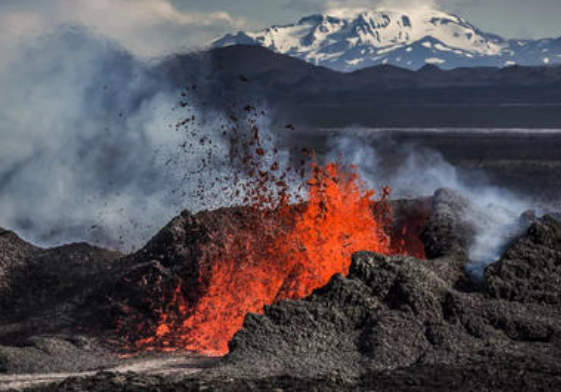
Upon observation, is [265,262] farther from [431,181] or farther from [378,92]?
[378,92]

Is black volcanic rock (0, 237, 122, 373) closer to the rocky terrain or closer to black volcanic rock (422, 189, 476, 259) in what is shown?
the rocky terrain

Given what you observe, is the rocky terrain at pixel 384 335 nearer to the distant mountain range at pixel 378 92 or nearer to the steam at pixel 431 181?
the steam at pixel 431 181

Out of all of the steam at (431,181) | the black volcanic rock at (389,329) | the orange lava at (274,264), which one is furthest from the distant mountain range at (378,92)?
the black volcanic rock at (389,329)

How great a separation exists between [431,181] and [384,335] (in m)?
16.8

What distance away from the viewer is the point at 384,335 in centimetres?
876

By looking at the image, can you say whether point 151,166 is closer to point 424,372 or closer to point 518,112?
point 424,372

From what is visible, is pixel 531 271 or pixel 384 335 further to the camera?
pixel 531 271

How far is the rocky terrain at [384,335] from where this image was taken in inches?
303

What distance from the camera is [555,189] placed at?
80.0ft

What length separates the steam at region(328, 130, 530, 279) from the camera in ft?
A: 40.2

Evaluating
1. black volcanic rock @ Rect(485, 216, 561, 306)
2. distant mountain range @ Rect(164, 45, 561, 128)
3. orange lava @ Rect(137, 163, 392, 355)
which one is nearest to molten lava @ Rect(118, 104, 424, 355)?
orange lava @ Rect(137, 163, 392, 355)

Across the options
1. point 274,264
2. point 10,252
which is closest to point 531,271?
point 274,264

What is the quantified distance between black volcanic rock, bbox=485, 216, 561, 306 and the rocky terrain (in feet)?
0.05

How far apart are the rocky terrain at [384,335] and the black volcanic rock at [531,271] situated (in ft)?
0.05
